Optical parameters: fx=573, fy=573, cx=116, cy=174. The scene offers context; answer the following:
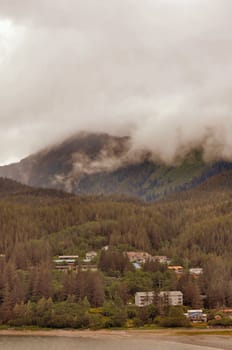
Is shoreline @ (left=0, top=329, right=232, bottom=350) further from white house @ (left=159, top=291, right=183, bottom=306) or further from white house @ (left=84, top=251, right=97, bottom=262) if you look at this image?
white house @ (left=84, top=251, right=97, bottom=262)

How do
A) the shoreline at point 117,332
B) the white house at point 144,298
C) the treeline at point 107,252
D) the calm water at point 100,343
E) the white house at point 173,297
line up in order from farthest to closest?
the treeline at point 107,252 → the white house at point 144,298 → the white house at point 173,297 → the shoreline at point 117,332 → the calm water at point 100,343

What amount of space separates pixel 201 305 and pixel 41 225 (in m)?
70.6

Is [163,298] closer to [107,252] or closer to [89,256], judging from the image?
[107,252]

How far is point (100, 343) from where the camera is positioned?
279 ft

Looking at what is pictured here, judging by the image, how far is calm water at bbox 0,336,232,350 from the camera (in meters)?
81.9

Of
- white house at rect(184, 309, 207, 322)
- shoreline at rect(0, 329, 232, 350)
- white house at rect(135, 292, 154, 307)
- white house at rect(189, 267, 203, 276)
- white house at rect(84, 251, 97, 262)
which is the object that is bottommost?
shoreline at rect(0, 329, 232, 350)

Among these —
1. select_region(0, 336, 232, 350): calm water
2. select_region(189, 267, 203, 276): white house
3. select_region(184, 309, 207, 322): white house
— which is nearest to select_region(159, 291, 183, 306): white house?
select_region(184, 309, 207, 322): white house

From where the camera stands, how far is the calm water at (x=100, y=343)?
269 feet

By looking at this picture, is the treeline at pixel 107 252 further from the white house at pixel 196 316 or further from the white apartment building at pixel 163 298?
the white house at pixel 196 316

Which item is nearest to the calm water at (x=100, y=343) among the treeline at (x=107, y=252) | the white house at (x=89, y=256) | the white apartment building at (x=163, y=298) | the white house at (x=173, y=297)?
the treeline at (x=107, y=252)

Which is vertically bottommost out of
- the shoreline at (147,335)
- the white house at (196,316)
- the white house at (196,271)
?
the shoreline at (147,335)

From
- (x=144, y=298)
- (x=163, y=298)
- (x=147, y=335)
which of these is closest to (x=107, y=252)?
(x=144, y=298)

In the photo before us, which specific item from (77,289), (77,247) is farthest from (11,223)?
(77,289)

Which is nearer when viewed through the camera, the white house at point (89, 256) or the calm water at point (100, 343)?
the calm water at point (100, 343)
